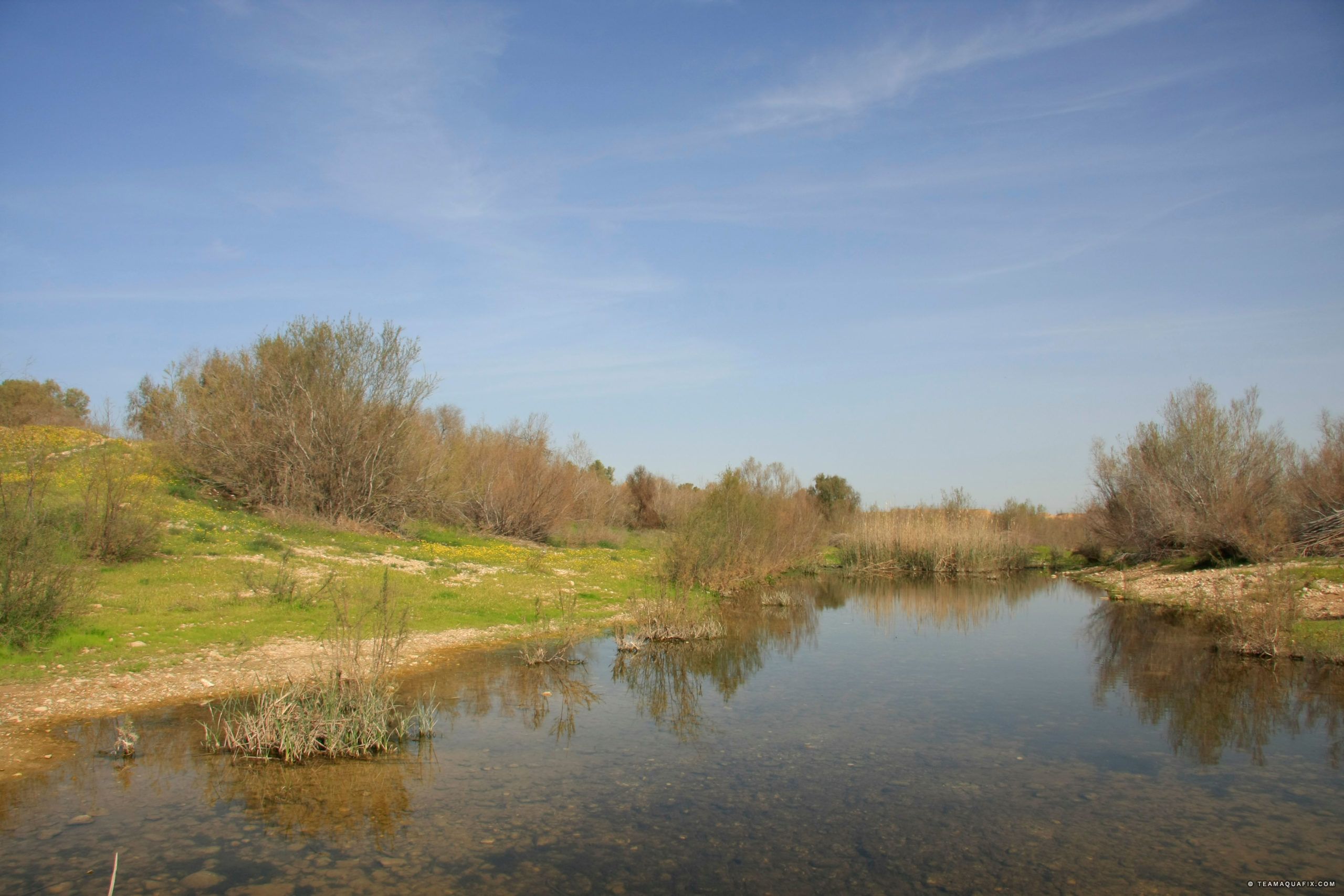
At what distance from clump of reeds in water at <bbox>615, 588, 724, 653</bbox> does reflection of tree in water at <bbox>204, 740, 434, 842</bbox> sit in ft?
24.1

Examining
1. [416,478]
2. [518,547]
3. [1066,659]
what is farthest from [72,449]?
[1066,659]

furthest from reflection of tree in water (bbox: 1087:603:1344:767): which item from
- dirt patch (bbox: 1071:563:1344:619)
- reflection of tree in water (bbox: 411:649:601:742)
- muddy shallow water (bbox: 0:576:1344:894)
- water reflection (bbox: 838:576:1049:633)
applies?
reflection of tree in water (bbox: 411:649:601:742)

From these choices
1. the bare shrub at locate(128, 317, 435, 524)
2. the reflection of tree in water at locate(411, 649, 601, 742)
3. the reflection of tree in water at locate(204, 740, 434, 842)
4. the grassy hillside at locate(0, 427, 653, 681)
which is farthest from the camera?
the bare shrub at locate(128, 317, 435, 524)

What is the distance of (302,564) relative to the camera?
1698cm

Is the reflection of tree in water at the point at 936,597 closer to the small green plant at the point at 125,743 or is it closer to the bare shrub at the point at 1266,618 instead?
the bare shrub at the point at 1266,618

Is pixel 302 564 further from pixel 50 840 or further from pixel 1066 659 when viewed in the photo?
pixel 1066 659

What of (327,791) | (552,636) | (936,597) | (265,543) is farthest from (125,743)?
(936,597)

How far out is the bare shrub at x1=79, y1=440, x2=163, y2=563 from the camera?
46.3ft

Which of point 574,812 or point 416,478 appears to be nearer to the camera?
point 574,812

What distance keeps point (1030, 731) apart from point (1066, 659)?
589cm

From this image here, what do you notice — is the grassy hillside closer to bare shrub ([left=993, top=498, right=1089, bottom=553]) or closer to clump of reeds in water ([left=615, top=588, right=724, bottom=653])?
clump of reeds in water ([left=615, top=588, right=724, bottom=653])

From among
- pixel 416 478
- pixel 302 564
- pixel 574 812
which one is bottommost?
pixel 574 812

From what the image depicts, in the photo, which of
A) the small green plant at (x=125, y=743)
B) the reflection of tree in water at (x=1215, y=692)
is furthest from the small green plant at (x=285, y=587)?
the reflection of tree in water at (x=1215, y=692)

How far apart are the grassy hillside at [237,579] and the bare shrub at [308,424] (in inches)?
55.0
